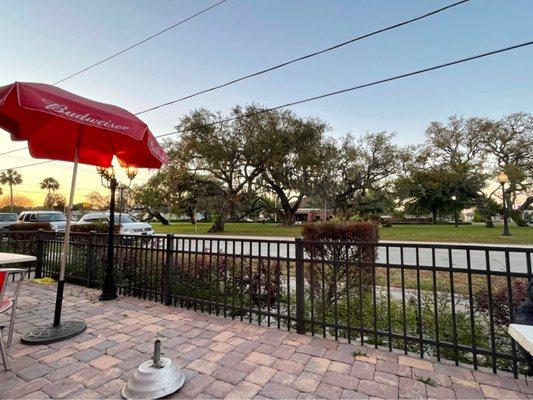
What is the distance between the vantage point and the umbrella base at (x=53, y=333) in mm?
2873

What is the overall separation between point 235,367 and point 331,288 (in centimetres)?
180

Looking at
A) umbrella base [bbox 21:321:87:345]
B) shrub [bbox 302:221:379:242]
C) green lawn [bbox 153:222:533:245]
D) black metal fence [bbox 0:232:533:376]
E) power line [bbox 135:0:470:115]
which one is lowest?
green lawn [bbox 153:222:533:245]

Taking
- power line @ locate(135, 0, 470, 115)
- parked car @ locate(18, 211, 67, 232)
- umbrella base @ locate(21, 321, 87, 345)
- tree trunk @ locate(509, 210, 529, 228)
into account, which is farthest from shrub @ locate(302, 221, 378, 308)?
tree trunk @ locate(509, 210, 529, 228)

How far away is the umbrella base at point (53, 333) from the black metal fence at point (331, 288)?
48.0 inches

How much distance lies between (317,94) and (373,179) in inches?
1112

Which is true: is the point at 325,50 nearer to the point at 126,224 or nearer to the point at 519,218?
the point at 126,224

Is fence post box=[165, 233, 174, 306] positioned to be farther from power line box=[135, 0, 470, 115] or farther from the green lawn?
the green lawn

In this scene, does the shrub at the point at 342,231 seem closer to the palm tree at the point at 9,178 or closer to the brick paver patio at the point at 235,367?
the brick paver patio at the point at 235,367

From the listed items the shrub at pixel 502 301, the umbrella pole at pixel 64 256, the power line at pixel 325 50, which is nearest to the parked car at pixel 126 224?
the power line at pixel 325 50

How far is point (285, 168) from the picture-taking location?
26.7 meters

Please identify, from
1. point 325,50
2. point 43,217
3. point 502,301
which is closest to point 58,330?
point 502,301

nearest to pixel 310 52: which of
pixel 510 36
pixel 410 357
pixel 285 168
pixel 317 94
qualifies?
pixel 317 94

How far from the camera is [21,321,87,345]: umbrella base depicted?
9.43ft

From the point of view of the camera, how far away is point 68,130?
147 inches
